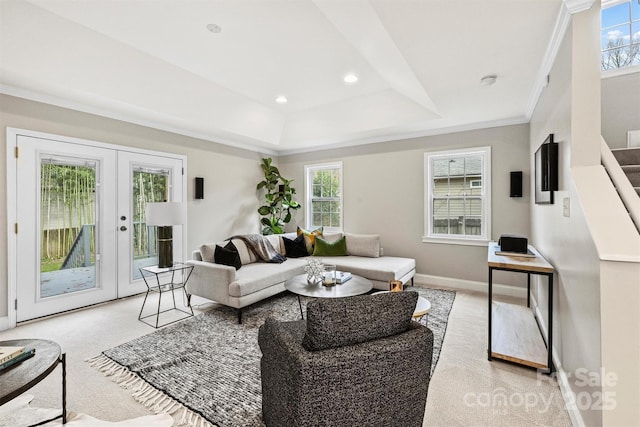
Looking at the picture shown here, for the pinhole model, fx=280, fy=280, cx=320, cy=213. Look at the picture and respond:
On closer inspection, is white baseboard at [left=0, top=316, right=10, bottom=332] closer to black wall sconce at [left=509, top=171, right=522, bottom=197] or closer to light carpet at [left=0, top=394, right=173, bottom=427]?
light carpet at [left=0, top=394, right=173, bottom=427]

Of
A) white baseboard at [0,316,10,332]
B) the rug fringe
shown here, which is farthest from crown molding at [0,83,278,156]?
the rug fringe

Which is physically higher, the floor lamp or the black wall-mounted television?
the black wall-mounted television

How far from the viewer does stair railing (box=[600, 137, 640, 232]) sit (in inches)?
57.0

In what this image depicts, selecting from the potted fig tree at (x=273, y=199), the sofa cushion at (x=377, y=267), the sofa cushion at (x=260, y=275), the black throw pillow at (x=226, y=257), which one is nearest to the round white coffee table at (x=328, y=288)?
the sofa cushion at (x=260, y=275)

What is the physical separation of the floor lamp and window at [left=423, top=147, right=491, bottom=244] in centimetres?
362

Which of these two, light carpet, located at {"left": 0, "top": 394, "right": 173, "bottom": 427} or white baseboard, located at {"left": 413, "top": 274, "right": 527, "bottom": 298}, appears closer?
light carpet, located at {"left": 0, "top": 394, "right": 173, "bottom": 427}

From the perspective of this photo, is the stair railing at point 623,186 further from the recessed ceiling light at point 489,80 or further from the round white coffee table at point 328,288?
the round white coffee table at point 328,288

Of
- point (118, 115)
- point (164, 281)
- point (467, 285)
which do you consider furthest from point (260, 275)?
point (467, 285)

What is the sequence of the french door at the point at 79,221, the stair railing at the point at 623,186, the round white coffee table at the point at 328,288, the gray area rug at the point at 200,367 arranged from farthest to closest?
the french door at the point at 79,221 < the round white coffee table at the point at 328,288 < the gray area rug at the point at 200,367 < the stair railing at the point at 623,186

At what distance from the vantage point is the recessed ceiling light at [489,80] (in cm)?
271

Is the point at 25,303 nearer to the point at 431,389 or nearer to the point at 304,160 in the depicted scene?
the point at 431,389

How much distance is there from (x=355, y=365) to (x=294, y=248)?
11.7 feet

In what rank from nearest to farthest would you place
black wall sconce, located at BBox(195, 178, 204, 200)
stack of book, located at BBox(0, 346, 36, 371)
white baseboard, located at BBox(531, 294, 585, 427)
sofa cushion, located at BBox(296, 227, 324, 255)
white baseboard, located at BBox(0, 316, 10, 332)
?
stack of book, located at BBox(0, 346, 36, 371), white baseboard, located at BBox(531, 294, 585, 427), white baseboard, located at BBox(0, 316, 10, 332), black wall sconce, located at BBox(195, 178, 204, 200), sofa cushion, located at BBox(296, 227, 324, 255)

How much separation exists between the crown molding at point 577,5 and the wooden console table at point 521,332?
1.72 meters
